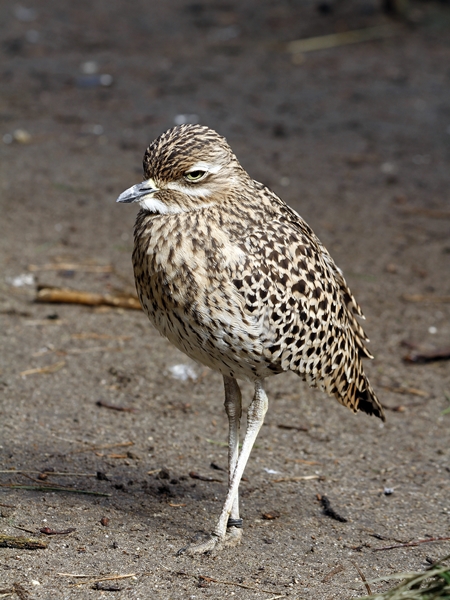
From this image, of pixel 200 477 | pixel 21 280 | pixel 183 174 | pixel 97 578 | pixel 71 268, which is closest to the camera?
pixel 97 578

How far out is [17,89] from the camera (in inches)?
452

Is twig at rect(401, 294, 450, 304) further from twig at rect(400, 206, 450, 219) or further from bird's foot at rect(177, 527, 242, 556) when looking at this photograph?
bird's foot at rect(177, 527, 242, 556)

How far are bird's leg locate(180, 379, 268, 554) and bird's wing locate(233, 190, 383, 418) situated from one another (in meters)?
0.24

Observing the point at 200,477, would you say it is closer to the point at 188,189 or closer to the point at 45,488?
the point at 45,488

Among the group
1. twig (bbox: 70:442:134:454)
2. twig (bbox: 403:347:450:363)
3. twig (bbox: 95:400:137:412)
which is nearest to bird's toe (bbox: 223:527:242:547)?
twig (bbox: 70:442:134:454)

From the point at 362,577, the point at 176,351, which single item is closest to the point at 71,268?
the point at 176,351

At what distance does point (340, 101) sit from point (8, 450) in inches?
310

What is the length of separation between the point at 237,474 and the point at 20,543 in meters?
1.12

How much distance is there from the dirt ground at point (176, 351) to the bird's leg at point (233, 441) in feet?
0.39

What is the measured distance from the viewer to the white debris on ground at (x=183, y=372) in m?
6.30

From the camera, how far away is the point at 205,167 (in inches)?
168

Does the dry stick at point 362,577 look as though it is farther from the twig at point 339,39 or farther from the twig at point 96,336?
the twig at point 339,39

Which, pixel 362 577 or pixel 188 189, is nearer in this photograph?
pixel 362 577

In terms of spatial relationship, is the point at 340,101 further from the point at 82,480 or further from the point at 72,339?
the point at 82,480
